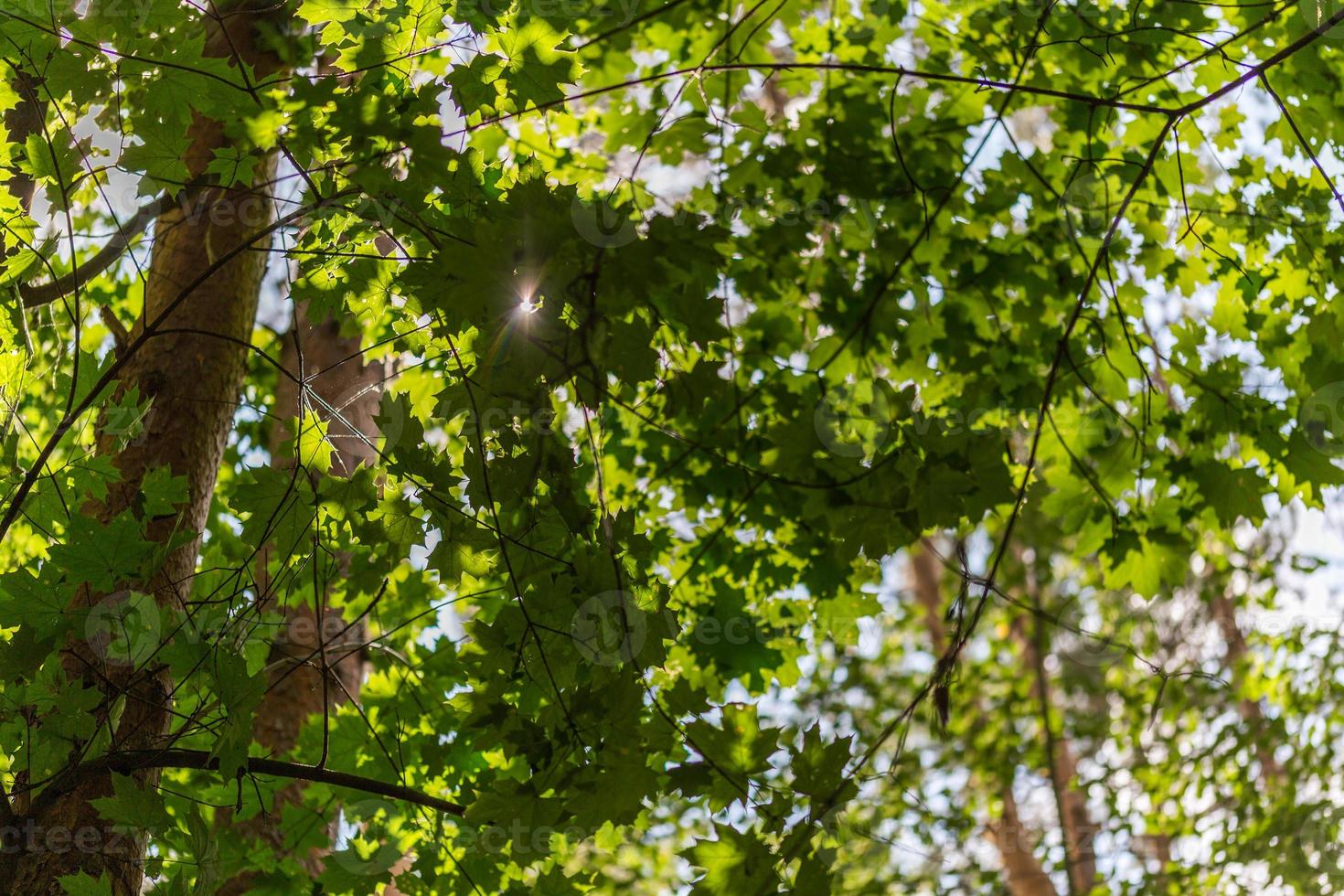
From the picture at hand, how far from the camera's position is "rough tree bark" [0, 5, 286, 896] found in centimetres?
173

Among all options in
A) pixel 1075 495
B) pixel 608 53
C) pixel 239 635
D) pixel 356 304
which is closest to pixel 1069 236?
pixel 1075 495

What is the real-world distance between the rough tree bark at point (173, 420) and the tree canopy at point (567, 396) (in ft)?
0.04

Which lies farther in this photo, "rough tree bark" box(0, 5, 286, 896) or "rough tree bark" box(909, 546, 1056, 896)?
"rough tree bark" box(909, 546, 1056, 896)

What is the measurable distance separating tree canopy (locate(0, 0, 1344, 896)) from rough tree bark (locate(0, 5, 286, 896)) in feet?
0.04

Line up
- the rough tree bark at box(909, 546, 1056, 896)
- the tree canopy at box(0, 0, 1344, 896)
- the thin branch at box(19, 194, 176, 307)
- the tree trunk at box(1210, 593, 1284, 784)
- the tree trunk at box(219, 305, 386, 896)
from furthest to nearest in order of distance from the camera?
the tree trunk at box(1210, 593, 1284, 784), the rough tree bark at box(909, 546, 1056, 896), the tree trunk at box(219, 305, 386, 896), the thin branch at box(19, 194, 176, 307), the tree canopy at box(0, 0, 1344, 896)

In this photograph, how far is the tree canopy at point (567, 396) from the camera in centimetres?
158

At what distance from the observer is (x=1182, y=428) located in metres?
2.97

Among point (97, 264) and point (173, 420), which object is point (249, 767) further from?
point (97, 264)

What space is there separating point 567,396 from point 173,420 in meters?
1.15

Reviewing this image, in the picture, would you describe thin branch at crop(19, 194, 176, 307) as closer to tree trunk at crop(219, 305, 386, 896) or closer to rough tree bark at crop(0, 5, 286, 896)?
rough tree bark at crop(0, 5, 286, 896)

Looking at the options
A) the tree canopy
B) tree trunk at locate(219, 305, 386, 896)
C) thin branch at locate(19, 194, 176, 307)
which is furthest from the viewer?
tree trunk at locate(219, 305, 386, 896)

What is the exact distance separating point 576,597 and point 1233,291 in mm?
2604

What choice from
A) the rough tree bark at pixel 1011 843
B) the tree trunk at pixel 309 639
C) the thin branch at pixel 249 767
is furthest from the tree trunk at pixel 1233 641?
the thin branch at pixel 249 767

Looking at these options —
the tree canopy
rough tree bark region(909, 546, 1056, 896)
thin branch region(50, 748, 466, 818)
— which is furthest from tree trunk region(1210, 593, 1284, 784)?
thin branch region(50, 748, 466, 818)
